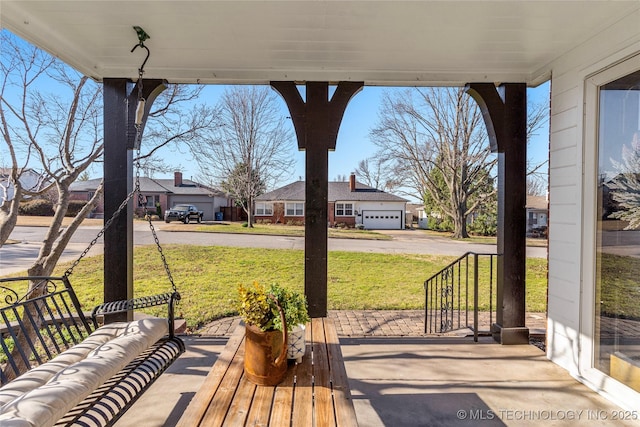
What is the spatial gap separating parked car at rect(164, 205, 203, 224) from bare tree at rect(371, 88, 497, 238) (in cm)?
1067

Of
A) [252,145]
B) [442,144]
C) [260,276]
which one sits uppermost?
[442,144]

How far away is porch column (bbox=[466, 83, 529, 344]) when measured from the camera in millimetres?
2969

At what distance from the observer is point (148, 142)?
16.0ft

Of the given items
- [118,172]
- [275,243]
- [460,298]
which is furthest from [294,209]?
[118,172]

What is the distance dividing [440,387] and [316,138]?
7.21ft

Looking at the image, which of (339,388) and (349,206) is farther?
(349,206)

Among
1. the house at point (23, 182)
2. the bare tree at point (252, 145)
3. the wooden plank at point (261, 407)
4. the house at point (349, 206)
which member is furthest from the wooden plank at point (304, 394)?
the house at point (349, 206)

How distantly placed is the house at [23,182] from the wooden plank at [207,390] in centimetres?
318

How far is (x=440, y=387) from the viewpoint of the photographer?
2357 mm

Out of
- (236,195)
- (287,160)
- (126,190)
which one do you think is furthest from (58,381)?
(236,195)

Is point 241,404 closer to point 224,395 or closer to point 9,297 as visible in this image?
point 224,395

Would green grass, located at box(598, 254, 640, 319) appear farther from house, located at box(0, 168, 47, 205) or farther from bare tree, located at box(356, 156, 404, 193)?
bare tree, located at box(356, 156, 404, 193)

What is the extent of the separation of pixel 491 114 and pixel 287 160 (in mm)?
10206

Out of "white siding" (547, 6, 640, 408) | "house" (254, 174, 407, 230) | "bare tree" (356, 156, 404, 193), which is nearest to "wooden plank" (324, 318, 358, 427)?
"white siding" (547, 6, 640, 408)
